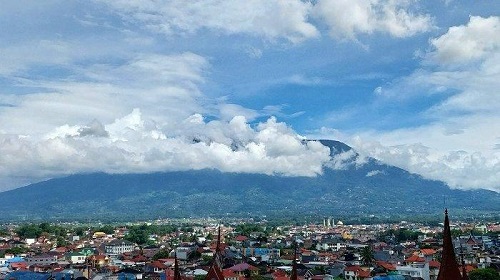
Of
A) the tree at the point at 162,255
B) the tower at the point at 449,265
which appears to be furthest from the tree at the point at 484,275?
the tree at the point at 162,255

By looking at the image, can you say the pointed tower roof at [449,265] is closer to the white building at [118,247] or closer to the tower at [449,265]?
the tower at [449,265]

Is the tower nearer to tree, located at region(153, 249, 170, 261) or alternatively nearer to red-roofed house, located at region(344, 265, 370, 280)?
red-roofed house, located at region(344, 265, 370, 280)

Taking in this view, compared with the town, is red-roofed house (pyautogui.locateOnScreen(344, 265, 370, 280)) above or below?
below

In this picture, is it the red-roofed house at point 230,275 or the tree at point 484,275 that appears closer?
the tree at point 484,275

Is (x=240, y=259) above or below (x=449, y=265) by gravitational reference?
below

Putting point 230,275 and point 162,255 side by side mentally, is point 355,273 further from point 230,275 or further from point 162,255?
point 162,255

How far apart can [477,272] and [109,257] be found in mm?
45239

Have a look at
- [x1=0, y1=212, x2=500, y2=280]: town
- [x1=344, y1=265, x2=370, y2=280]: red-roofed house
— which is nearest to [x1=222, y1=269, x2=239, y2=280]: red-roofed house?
[x1=0, y1=212, x2=500, y2=280]: town

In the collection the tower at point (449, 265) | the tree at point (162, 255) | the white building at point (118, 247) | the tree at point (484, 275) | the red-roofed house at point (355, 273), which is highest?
the tower at point (449, 265)

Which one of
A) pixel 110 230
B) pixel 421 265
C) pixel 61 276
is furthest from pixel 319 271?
pixel 110 230

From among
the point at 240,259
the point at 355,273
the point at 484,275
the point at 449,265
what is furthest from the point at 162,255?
the point at 449,265

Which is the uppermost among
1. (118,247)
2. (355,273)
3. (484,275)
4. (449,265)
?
(449,265)

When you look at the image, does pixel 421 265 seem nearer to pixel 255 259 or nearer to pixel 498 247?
pixel 255 259

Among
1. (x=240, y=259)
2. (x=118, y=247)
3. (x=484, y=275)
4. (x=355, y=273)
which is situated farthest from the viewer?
(x=118, y=247)
